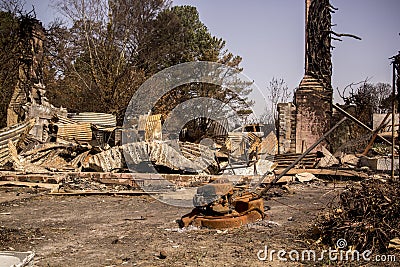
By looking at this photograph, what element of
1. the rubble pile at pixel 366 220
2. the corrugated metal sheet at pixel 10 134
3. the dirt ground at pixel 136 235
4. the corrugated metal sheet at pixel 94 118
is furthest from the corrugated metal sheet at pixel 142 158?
the rubble pile at pixel 366 220

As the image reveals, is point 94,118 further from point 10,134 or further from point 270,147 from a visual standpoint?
point 270,147

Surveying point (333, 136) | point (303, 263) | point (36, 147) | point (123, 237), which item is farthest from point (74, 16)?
point (303, 263)

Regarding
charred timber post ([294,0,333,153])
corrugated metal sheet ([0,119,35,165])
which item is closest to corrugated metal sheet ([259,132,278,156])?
charred timber post ([294,0,333,153])

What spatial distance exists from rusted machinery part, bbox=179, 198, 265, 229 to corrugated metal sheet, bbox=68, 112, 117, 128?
11.8 metres

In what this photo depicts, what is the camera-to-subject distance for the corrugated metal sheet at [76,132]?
48.5 feet

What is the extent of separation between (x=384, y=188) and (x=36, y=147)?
34.8ft

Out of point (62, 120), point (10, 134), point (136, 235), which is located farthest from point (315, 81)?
point (136, 235)

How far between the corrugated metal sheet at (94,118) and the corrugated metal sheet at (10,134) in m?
2.95

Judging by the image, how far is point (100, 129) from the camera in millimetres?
15891

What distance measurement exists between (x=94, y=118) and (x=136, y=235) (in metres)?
12.5

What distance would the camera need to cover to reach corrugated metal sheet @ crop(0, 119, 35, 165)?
12.2m

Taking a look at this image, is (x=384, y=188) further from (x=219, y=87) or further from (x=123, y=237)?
(x=219, y=87)

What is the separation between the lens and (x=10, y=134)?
12906 mm

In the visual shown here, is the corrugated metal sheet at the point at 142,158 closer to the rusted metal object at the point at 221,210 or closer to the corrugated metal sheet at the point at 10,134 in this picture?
the corrugated metal sheet at the point at 10,134
